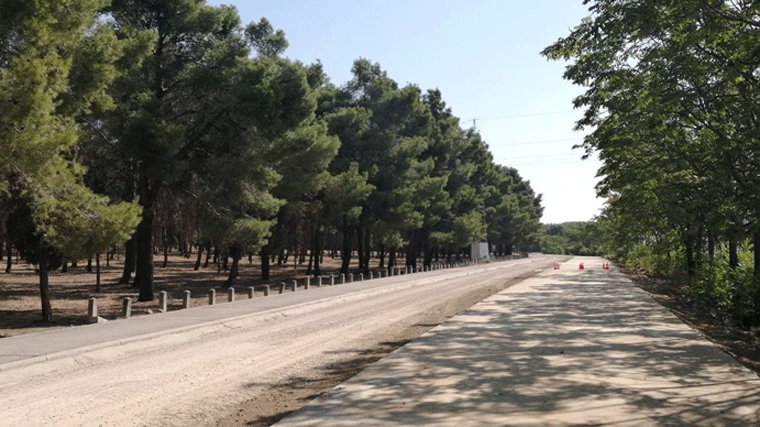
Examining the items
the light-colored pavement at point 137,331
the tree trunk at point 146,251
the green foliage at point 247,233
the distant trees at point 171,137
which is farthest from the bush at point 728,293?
the tree trunk at point 146,251

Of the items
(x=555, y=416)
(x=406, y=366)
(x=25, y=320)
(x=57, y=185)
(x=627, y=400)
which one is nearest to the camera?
(x=555, y=416)

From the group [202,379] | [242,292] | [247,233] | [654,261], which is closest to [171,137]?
[247,233]

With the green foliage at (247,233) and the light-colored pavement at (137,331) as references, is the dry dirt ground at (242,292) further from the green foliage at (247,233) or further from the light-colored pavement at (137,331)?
the light-colored pavement at (137,331)

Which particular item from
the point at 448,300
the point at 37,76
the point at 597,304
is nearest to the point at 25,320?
the point at 37,76

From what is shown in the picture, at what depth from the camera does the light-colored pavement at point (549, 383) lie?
7316 millimetres

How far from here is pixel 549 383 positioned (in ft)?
29.8

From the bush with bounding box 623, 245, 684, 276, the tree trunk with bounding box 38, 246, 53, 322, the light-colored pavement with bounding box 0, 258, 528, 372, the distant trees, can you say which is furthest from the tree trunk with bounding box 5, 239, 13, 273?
the bush with bounding box 623, 245, 684, 276

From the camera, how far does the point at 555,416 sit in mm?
7273

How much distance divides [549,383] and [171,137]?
18.7m

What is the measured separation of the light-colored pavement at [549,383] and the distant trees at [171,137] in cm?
987

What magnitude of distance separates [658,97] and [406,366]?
7500 mm

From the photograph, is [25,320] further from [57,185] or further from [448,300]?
[448,300]

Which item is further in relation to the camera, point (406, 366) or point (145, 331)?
point (145, 331)

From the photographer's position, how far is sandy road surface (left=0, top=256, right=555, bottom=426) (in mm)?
8102
